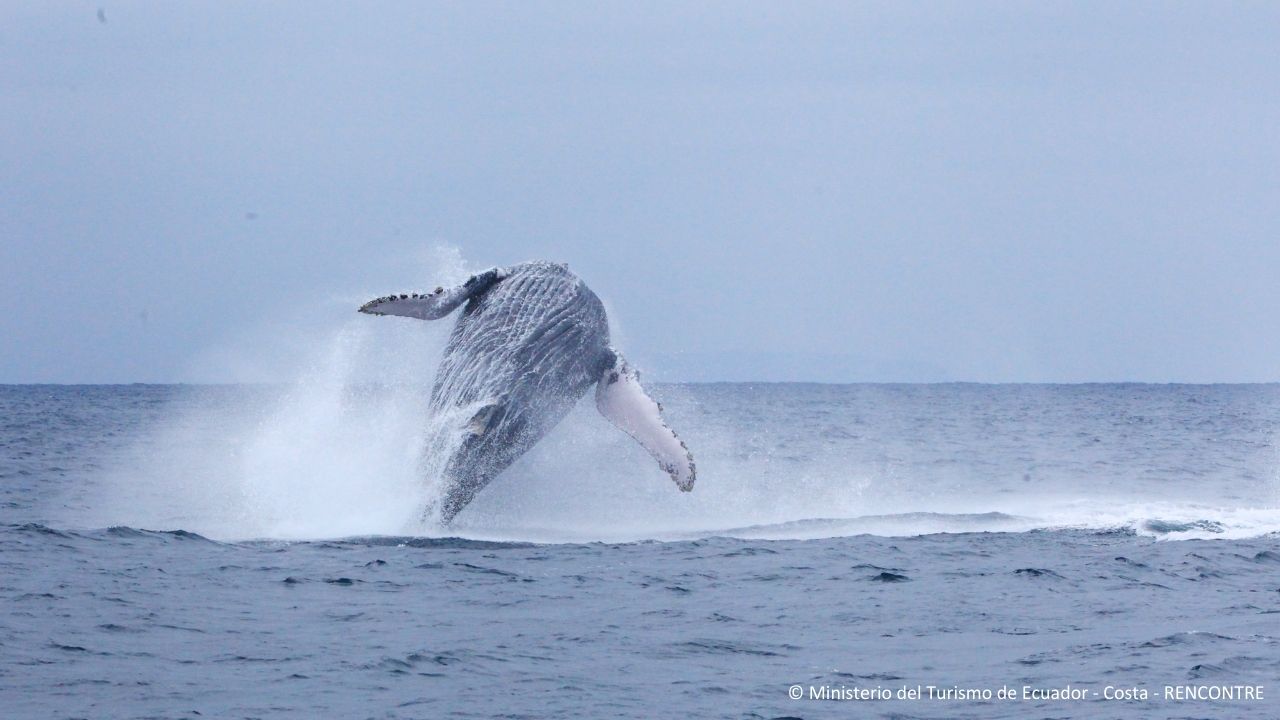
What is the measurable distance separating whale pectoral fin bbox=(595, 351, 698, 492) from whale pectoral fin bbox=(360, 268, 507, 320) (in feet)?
4.97

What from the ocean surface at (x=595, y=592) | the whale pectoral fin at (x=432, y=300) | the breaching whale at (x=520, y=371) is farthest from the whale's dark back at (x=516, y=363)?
the ocean surface at (x=595, y=592)

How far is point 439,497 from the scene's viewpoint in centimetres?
1408

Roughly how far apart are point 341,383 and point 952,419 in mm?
46124

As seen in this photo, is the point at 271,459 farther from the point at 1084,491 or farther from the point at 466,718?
the point at 1084,491

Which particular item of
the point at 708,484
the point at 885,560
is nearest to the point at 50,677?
the point at 885,560

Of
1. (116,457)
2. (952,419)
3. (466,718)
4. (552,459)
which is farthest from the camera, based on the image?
(952,419)

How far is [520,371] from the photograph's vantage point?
14102 millimetres

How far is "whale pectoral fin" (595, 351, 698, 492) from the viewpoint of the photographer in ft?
44.9

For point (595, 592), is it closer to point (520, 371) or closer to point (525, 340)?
point (520, 371)

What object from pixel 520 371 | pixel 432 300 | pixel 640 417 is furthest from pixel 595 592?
pixel 432 300

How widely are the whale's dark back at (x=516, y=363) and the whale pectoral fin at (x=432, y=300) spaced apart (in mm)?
132

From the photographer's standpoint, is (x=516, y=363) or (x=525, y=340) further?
(x=525, y=340)

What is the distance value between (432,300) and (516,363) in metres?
1.18

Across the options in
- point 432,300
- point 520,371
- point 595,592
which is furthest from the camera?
point 432,300
